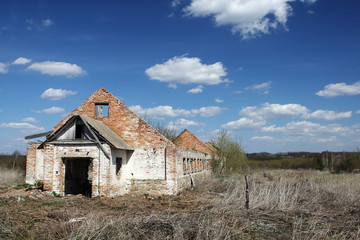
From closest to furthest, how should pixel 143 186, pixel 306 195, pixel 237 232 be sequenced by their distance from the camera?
1. pixel 237 232
2. pixel 306 195
3. pixel 143 186

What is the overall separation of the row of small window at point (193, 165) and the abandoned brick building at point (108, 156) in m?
0.08

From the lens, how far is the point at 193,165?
23594 millimetres

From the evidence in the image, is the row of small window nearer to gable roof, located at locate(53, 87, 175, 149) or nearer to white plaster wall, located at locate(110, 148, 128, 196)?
gable roof, located at locate(53, 87, 175, 149)

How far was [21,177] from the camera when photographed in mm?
25656

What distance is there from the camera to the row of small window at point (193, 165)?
68.2 ft

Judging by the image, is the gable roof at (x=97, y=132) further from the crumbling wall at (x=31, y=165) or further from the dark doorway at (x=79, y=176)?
the crumbling wall at (x=31, y=165)

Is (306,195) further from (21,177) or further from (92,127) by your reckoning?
(21,177)

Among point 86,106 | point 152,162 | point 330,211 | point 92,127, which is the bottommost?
point 330,211

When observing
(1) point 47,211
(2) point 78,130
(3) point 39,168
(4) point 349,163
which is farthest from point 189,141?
(4) point 349,163

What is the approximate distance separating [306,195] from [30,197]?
13.0m

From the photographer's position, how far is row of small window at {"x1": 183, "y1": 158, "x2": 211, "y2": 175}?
68.2 feet

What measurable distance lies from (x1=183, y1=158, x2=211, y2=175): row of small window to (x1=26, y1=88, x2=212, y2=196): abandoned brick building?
76 millimetres

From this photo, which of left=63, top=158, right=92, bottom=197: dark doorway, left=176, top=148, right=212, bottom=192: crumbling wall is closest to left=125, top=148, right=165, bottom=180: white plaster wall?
left=176, top=148, right=212, bottom=192: crumbling wall

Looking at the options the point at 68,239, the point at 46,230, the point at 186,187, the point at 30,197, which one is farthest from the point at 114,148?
the point at 68,239
